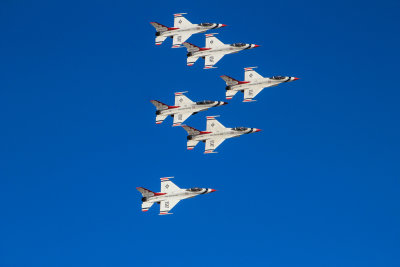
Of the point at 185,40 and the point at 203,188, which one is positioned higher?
the point at 185,40

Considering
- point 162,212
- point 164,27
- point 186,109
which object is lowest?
point 162,212

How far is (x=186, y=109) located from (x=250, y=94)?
23.1ft

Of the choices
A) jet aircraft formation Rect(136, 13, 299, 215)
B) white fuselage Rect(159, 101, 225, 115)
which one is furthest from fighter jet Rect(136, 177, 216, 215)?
white fuselage Rect(159, 101, 225, 115)

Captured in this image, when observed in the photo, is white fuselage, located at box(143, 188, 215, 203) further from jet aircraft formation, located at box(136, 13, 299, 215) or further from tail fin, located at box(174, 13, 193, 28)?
tail fin, located at box(174, 13, 193, 28)

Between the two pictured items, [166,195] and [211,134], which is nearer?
[166,195]

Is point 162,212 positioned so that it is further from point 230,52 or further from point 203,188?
point 230,52

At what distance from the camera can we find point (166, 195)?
13438cm

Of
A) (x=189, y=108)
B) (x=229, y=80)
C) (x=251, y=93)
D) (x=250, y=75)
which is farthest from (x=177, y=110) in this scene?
(x=250, y=75)

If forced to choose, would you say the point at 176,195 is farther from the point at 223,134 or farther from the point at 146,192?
the point at 223,134

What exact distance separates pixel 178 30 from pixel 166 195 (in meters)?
18.0

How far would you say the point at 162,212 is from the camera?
13400cm

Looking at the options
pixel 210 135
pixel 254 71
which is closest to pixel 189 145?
pixel 210 135

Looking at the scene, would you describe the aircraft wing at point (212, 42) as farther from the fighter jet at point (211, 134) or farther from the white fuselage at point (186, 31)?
the fighter jet at point (211, 134)

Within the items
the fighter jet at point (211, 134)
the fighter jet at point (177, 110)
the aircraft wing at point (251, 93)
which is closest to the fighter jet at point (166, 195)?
the fighter jet at point (211, 134)
